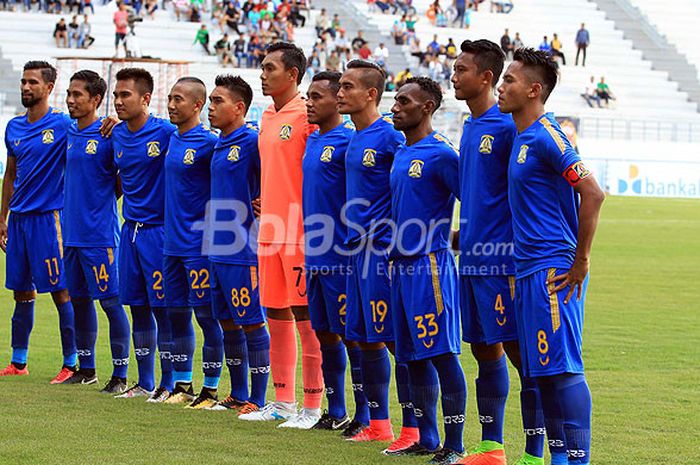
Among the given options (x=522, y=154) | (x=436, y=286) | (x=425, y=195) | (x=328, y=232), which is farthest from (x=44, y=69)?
(x=522, y=154)

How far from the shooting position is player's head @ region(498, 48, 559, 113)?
665 cm

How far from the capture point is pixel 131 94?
382 inches

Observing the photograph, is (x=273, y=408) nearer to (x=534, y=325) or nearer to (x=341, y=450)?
(x=341, y=450)

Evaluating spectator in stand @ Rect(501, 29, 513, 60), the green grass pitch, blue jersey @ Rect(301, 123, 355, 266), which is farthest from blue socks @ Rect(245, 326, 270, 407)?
spectator in stand @ Rect(501, 29, 513, 60)

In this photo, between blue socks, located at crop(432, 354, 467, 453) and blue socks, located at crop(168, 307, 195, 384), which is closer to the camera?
blue socks, located at crop(432, 354, 467, 453)

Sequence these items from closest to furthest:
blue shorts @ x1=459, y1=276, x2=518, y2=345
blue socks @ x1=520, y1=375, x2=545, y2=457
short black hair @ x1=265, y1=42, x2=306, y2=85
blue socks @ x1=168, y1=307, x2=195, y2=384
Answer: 1. blue shorts @ x1=459, y1=276, x2=518, y2=345
2. blue socks @ x1=520, y1=375, x2=545, y2=457
3. short black hair @ x1=265, y1=42, x2=306, y2=85
4. blue socks @ x1=168, y1=307, x2=195, y2=384

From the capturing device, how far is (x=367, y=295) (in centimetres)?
786

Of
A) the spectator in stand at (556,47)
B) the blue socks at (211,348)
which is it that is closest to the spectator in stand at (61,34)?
the spectator in stand at (556,47)

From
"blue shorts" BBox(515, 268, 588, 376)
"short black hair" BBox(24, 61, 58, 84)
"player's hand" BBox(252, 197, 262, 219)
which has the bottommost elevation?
"blue shorts" BBox(515, 268, 588, 376)

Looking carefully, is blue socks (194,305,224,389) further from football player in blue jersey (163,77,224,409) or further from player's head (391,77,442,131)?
player's head (391,77,442,131)

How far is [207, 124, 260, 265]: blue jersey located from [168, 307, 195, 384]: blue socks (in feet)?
2.02

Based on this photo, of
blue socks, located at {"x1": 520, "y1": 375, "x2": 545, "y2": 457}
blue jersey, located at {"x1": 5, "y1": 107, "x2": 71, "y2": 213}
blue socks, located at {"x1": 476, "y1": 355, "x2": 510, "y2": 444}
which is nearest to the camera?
blue socks, located at {"x1": 520, "y1": 375, "x2": 545, "y2": 457}

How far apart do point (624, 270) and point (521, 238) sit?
45.5ft

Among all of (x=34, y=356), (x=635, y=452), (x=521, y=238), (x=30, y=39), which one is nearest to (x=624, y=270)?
(x=34, y=356)
